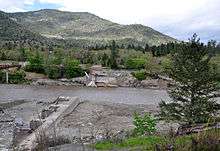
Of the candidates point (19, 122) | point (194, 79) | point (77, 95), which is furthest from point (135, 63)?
point (194, 79)

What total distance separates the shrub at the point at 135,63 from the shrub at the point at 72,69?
1306 centimetres

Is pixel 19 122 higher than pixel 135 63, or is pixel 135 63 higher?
pixel 135 63

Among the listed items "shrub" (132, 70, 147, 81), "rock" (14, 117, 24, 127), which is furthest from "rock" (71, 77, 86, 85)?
"rock" (14, 117, 24, 127)

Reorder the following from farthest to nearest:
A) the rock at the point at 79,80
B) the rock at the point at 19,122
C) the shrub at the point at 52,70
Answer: the shrub at the point at 52,70 < the rock at the point at 79,80 < the rock at the point at 19,122

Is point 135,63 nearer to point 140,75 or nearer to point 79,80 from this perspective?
point 140,75

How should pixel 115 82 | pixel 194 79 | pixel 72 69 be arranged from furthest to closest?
pixel 72 69, pixel 115 82, pixel 194 79

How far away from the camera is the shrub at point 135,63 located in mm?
100044

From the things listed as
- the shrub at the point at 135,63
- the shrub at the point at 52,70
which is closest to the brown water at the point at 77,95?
the shrub at the point at 52,70

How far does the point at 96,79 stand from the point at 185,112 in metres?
59.4

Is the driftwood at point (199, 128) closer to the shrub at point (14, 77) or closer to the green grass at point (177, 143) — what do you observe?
the green grass at point (177, 143)

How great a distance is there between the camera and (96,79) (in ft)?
283

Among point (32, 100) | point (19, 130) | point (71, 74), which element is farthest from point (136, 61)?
point (19, 130)

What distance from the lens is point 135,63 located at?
101 m

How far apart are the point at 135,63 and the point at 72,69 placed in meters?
16.3
